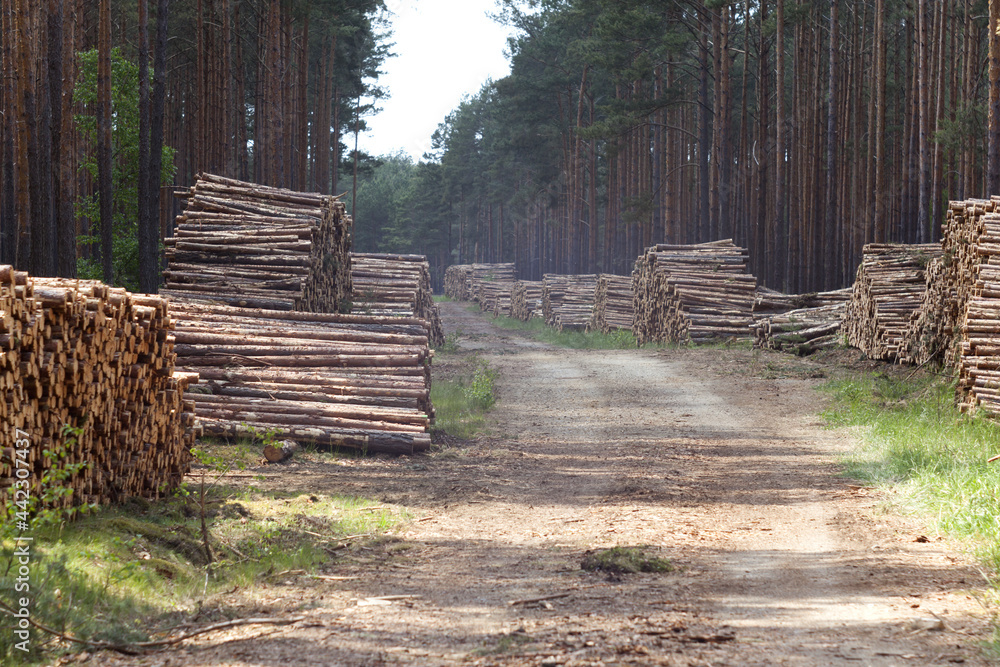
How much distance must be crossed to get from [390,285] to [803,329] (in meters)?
10.1

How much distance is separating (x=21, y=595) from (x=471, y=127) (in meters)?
76.2

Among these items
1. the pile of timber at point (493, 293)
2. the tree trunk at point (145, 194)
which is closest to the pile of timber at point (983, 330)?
the tree trunk at point (145, 194)

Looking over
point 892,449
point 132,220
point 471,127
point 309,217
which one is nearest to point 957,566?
point 892,449

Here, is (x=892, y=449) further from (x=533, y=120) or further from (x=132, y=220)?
(x=533, y=120)

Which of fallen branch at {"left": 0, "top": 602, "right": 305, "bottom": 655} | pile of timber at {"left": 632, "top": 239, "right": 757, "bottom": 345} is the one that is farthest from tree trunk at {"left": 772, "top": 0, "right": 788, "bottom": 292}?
fallen branch at {"left": 0, "top": 602, "right": 305, "bottom": 655}

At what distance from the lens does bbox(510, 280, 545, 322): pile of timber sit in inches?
1743

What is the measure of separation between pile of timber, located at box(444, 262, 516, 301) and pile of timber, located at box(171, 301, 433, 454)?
43.4 m

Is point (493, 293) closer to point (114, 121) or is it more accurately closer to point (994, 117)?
point (114, 121)

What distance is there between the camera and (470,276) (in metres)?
62.8

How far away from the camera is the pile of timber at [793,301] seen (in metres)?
22.0

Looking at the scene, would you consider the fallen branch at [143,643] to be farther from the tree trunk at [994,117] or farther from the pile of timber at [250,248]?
the tree trunk at [994,117]

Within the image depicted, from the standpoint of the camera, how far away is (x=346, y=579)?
5973mm

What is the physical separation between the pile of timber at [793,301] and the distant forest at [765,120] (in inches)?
109

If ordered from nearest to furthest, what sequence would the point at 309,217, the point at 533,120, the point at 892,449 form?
1. the point at 892,449
2. the point at 309,217
3. the point at 533,120
